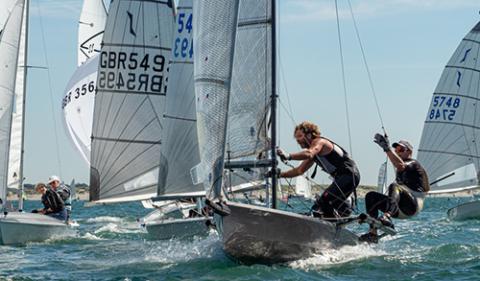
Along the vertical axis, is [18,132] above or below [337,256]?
above

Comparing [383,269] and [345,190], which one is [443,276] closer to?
[383,269]

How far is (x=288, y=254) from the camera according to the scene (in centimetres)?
1380

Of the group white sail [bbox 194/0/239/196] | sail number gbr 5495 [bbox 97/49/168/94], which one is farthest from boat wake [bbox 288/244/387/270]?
sail number gbr 5495 [bbox 97/49/168/94]

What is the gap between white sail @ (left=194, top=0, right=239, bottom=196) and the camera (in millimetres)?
13930

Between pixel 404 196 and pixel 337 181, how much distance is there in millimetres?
1116

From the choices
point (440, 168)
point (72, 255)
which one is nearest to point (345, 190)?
point (72, 255)

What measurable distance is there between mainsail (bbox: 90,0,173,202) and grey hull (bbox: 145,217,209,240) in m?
3.19

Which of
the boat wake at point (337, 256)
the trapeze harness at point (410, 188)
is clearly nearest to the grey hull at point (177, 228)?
the boat wake at point (337, 256)

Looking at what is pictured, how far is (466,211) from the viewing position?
1241 inches

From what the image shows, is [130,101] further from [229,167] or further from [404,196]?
[404,196]

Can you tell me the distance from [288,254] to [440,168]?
2489 centimetres

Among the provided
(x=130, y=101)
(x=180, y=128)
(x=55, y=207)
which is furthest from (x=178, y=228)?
(x=130, y=101)

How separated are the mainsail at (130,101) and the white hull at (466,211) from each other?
36.9 feet

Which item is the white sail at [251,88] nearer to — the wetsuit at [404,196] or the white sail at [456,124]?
the wetsuit at [404,196]
